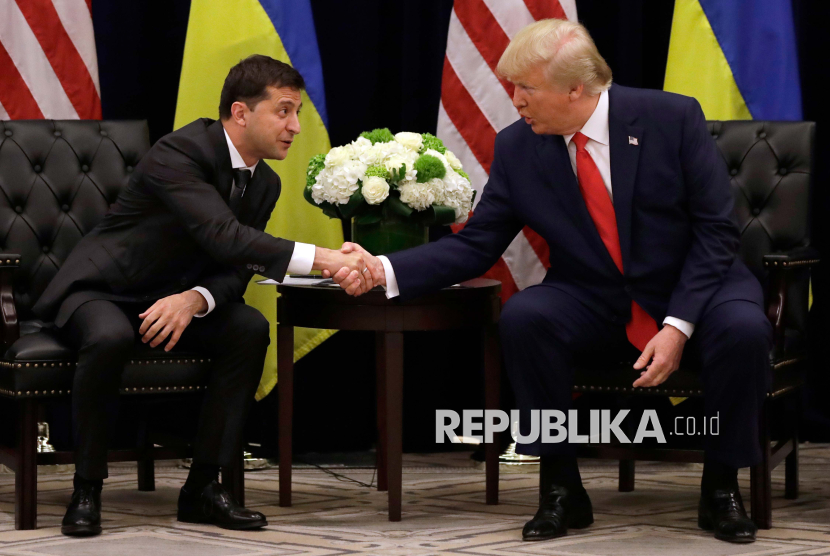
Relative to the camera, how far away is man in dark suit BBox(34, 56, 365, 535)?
2730 mm

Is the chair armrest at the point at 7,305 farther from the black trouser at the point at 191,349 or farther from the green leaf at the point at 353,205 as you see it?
the green leaf at the point at 353,205

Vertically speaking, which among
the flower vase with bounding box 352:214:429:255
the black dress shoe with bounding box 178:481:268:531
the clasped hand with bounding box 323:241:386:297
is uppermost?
the flower vase with bounding box 352:214:429:255

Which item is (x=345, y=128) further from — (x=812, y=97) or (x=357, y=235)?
(x=812, y=97)

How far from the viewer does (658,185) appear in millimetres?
2838

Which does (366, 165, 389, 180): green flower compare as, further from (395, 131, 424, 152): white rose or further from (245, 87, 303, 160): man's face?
(245, 87, 303, 160): man's face

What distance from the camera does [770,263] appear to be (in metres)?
2.90

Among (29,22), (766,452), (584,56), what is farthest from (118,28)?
(766,452)

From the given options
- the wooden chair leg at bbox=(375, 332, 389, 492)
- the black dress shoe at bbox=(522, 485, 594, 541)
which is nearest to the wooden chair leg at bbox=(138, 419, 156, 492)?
the wooden chair leg at bbox=(375, 332, 389, 492)

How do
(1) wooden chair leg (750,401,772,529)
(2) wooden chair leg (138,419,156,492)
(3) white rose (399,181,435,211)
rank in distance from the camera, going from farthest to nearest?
1. (2) wooden chair leg (138,419,156,492)
2. (3) white rose (399,181,435,211)
3. (1) wooden chair leg (750,401,772,529)

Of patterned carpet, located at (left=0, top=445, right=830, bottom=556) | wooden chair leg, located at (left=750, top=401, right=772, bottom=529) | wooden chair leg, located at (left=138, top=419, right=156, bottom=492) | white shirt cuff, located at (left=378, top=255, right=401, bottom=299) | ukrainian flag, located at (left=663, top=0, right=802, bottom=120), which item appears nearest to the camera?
patterned carpet, located at (left=0, top=445, right=830, bottom=556)

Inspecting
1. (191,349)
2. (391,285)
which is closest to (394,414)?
(391,285)

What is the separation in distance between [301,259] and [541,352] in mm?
664

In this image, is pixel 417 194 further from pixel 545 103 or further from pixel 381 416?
pixel 381 416

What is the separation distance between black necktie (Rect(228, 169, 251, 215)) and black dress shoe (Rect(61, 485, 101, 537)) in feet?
2.62
